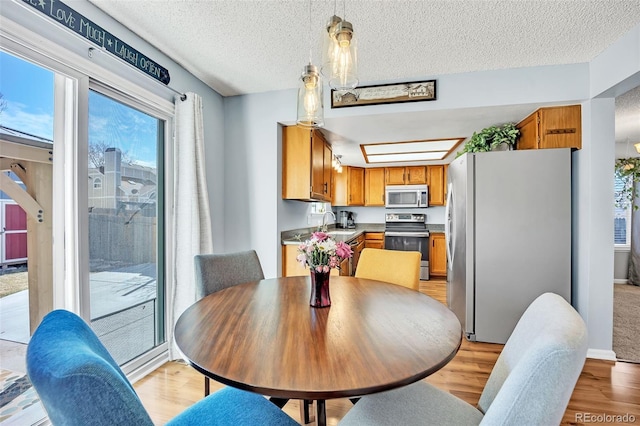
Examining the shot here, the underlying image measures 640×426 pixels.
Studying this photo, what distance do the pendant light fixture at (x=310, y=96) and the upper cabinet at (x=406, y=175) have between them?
13.8 feet

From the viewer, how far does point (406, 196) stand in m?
5.49

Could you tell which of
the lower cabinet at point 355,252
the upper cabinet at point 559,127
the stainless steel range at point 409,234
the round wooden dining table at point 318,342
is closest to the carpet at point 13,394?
the round wooden dining table at point 318,342

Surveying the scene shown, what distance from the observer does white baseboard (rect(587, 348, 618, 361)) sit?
2.42 meters

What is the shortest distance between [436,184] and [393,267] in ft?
12.2

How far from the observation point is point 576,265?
2.57 metres

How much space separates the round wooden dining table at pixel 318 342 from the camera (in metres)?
0.76

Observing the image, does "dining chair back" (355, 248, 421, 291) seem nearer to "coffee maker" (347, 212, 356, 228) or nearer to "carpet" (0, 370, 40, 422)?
"carpet" (0, 370, 40, 422)

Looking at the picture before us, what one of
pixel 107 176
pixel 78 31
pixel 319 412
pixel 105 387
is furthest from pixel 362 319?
pixel 78 31

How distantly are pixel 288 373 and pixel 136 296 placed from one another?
1.99m

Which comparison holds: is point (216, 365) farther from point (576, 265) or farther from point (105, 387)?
point (576, 265)

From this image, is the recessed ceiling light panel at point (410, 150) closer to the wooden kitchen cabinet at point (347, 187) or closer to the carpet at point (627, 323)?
the wooden kitchen cabinet at point (347, 187)

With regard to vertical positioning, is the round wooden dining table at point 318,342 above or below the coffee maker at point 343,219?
Result: below

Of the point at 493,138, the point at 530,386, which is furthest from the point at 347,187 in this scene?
the point at 530,386

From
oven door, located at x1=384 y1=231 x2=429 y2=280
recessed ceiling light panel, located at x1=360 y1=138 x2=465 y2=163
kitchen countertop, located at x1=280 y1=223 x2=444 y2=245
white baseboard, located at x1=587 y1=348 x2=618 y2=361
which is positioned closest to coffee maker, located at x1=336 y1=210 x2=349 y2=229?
kitchen countertop, located at x1=280 y1=223 x2=444 y2=245
